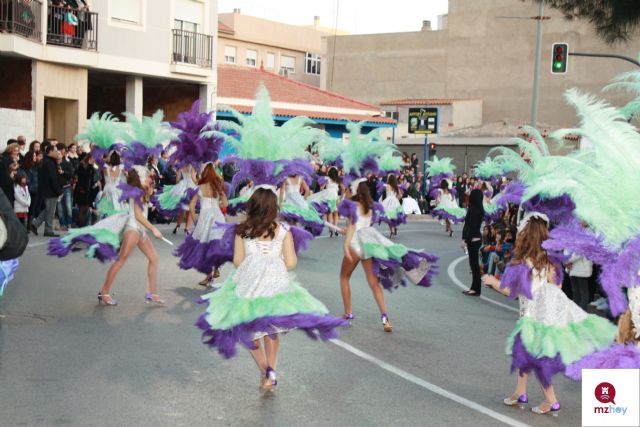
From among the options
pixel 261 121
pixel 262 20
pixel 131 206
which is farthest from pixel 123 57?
pixel 262 20

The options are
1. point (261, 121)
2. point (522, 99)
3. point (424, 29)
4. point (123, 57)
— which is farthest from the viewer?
point (424, 29)

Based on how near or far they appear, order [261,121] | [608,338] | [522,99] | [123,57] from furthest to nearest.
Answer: [522,99], [123,57], [261,121], [608,338]

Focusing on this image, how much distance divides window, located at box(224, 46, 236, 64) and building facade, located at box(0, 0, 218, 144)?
27376 millimetres

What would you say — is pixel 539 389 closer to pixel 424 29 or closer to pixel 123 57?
pixel 123 57

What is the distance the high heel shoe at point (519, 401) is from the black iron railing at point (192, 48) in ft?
95.2

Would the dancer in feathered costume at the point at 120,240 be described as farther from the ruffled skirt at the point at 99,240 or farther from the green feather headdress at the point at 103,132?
the green feather headdress at the point at 103,132

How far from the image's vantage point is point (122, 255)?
11711 mm

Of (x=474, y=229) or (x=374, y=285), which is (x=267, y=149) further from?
(x=474, y=229)

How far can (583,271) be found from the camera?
493 inches

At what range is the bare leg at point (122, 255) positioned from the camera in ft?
38.1

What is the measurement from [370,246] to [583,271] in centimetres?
331

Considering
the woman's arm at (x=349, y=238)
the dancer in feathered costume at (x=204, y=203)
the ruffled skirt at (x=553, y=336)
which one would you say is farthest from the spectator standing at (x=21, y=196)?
the ruffled skirt at (x=553, y=336)

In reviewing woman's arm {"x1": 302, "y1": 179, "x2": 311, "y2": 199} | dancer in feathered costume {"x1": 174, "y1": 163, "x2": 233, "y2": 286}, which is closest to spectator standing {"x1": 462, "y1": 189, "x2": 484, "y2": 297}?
dancer in feathered costume {"x1": 174, "y1": 163, "x2": 233, "y2": 286}

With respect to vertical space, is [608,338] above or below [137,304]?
above
